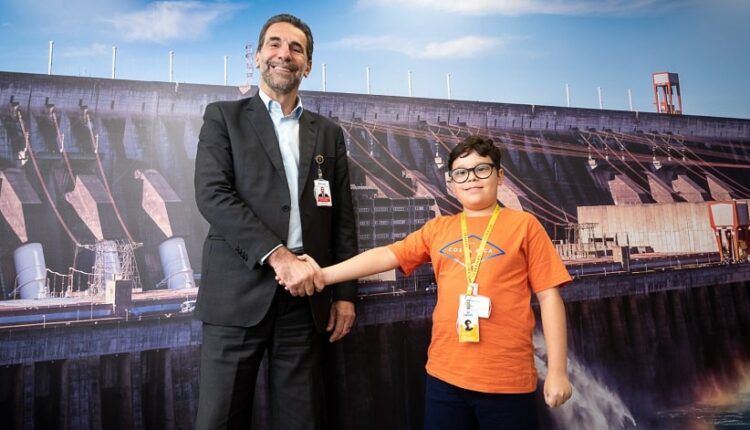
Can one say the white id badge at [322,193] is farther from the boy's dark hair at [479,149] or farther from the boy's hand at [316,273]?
the boy's dark hair at [479,149]

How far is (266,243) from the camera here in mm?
1493

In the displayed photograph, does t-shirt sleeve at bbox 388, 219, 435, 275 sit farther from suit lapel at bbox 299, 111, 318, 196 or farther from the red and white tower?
the red and white tower

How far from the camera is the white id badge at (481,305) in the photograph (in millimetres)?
1497

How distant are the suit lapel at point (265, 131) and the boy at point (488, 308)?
15.2 inches

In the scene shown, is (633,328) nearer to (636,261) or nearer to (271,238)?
(636,261)

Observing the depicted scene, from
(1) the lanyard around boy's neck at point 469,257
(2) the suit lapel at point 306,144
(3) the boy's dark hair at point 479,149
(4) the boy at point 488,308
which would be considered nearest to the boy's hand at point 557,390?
(4) the boy at point 488,308

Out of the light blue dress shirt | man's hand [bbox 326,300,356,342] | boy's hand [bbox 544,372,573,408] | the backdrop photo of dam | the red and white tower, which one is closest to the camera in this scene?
boy's hand [bbox 544,372,573,408]

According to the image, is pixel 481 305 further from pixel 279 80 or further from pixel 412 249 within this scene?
pixel 279 80

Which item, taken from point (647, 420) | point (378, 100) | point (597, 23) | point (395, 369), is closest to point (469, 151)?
point (378, 100)

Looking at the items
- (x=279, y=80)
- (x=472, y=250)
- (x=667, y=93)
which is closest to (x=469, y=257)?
(x=472, y=250)

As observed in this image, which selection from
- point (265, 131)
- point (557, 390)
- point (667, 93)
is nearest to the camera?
point (557, 390)

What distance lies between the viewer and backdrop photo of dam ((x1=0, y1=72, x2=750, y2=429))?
2.18 meters

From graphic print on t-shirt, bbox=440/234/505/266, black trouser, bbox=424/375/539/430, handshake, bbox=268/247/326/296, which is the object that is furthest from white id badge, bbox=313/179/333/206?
black trouser, bbox=424/375/539/430

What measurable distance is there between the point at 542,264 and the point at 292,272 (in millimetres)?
845
